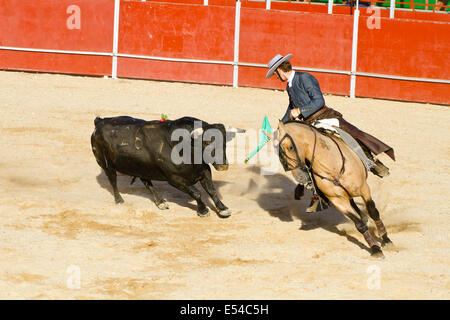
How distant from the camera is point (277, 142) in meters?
8.41

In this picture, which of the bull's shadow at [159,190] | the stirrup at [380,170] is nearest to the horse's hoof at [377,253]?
the stirrup at [380,170]

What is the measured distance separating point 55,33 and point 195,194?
30.2 feet

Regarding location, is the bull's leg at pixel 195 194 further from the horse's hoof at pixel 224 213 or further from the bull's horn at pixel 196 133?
the bull's horn at pixel 196 133

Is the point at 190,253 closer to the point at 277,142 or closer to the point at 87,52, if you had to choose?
the point at 277,142

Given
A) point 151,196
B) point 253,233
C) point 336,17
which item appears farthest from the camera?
point 336,17

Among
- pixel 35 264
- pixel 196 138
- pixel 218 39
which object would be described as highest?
pixel 218 39

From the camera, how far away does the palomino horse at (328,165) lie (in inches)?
332

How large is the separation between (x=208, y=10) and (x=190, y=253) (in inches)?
401

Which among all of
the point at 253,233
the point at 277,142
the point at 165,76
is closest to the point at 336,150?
the point at 277,142

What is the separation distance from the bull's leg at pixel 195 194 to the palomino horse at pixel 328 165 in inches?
70.1

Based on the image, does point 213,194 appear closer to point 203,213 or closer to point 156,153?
point 203,213

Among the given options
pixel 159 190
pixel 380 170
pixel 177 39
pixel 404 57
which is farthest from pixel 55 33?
pixel 380 170

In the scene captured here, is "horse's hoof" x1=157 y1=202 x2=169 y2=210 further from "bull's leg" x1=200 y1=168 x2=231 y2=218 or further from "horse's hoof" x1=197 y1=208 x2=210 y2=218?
"bull's leg" x1=200 y1=168 x2=231 y2=218

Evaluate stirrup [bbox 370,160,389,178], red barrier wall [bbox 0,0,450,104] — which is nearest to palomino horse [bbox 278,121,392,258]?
stirrup [bbox 370,160,389,178]
